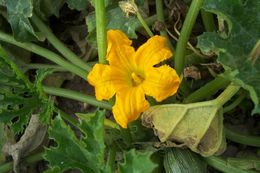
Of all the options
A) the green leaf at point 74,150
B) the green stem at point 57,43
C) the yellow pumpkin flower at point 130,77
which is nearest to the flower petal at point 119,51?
the yellow pumpkin flower at point 130,77

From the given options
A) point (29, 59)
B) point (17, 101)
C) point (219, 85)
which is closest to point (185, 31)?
point (219, 85)

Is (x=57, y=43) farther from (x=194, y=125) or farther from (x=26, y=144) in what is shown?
(x=194, y=125)

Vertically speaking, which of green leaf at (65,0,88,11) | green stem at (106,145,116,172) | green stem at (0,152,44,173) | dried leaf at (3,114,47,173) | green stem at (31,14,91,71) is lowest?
green stem at (0,152,44,173)

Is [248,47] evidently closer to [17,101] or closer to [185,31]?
[185,31]

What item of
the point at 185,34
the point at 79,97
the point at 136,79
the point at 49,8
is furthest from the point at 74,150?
the point at 49,8

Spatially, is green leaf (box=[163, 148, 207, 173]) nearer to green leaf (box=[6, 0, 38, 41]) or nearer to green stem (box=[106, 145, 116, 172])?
green stem (box=[106, 145, 116, 172])

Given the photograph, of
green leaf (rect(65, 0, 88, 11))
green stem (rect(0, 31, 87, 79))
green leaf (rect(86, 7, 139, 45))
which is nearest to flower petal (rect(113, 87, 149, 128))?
green leaf (rect(86, 7, 139, 45))

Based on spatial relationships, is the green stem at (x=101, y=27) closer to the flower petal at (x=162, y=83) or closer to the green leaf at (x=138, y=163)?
the flower petal at (x=162, y=83)

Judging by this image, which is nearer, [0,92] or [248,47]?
[248,47]
